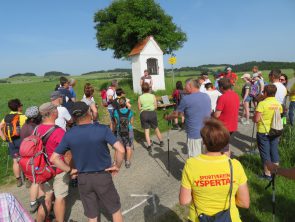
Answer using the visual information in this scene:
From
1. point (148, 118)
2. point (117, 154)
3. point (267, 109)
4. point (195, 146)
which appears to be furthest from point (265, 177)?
point (117, 154)

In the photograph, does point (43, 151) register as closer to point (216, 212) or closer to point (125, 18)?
point (216, 212)

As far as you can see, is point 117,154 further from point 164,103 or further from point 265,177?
point 164,103

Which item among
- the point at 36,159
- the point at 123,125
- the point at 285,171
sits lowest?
the point at 123,125

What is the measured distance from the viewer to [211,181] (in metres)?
2.56

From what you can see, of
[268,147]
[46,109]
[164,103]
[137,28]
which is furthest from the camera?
[137,28]

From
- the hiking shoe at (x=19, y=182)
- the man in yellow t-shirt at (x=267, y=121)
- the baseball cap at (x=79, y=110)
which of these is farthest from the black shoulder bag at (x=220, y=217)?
the hiking shoe at (x=19, y=182)

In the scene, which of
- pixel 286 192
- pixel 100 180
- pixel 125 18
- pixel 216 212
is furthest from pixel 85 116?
pixel 125 18

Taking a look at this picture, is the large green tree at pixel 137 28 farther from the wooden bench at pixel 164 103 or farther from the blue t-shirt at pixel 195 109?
the blue t-shirt at pixel 195 109

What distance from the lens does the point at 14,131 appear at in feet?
20.5

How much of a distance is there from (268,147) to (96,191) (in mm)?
3879

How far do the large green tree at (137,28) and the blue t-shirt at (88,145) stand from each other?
18.2 m

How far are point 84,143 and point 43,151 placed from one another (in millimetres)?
1097

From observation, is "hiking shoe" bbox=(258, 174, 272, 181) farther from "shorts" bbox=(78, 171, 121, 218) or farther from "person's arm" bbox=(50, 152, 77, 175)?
"person's arm" bbox=(50, 152, 77, 175)

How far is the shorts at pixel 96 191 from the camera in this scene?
3666 mm
